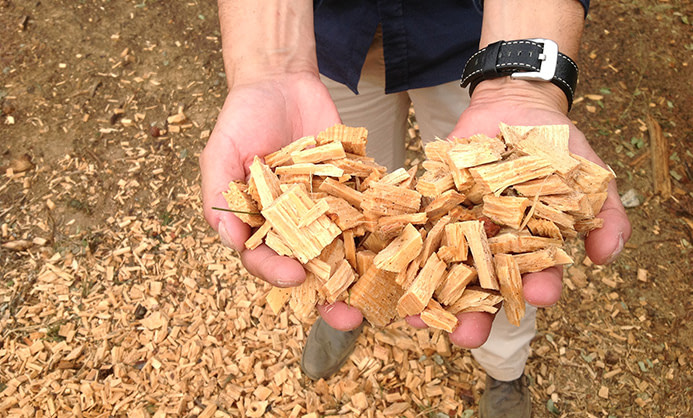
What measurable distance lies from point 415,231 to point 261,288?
73.2 inches

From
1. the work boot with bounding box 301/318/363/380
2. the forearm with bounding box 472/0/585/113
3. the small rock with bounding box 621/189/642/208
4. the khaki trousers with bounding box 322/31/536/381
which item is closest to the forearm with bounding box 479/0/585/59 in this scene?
the forearm with bounding box 472/0/585/113

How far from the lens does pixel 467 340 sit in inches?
67.2

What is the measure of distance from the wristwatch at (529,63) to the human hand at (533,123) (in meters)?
0.04

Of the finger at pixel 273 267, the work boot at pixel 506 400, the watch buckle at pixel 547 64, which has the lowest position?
the work boot at pixel 506 400

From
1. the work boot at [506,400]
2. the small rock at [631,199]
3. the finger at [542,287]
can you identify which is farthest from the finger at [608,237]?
the small rock at [631,199]

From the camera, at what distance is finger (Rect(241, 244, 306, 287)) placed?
5.27ft

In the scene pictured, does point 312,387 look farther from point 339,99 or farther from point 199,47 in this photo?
point 199,47

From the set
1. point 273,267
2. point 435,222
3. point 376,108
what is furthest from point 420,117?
point 273,267

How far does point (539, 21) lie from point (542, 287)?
111cm

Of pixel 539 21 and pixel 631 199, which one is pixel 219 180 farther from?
pixel 631 199

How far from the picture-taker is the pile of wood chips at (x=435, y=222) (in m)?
1.70

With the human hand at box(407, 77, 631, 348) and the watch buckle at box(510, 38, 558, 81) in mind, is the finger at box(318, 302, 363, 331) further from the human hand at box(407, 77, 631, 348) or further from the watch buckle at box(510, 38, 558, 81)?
the watch buckle at box(510, 38, 558, 81)

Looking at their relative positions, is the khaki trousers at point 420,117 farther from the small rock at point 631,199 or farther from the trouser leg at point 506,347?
the small rock at point 631,199

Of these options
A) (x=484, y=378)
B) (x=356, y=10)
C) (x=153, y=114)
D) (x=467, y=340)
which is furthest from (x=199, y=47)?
(x=467, y=340)
